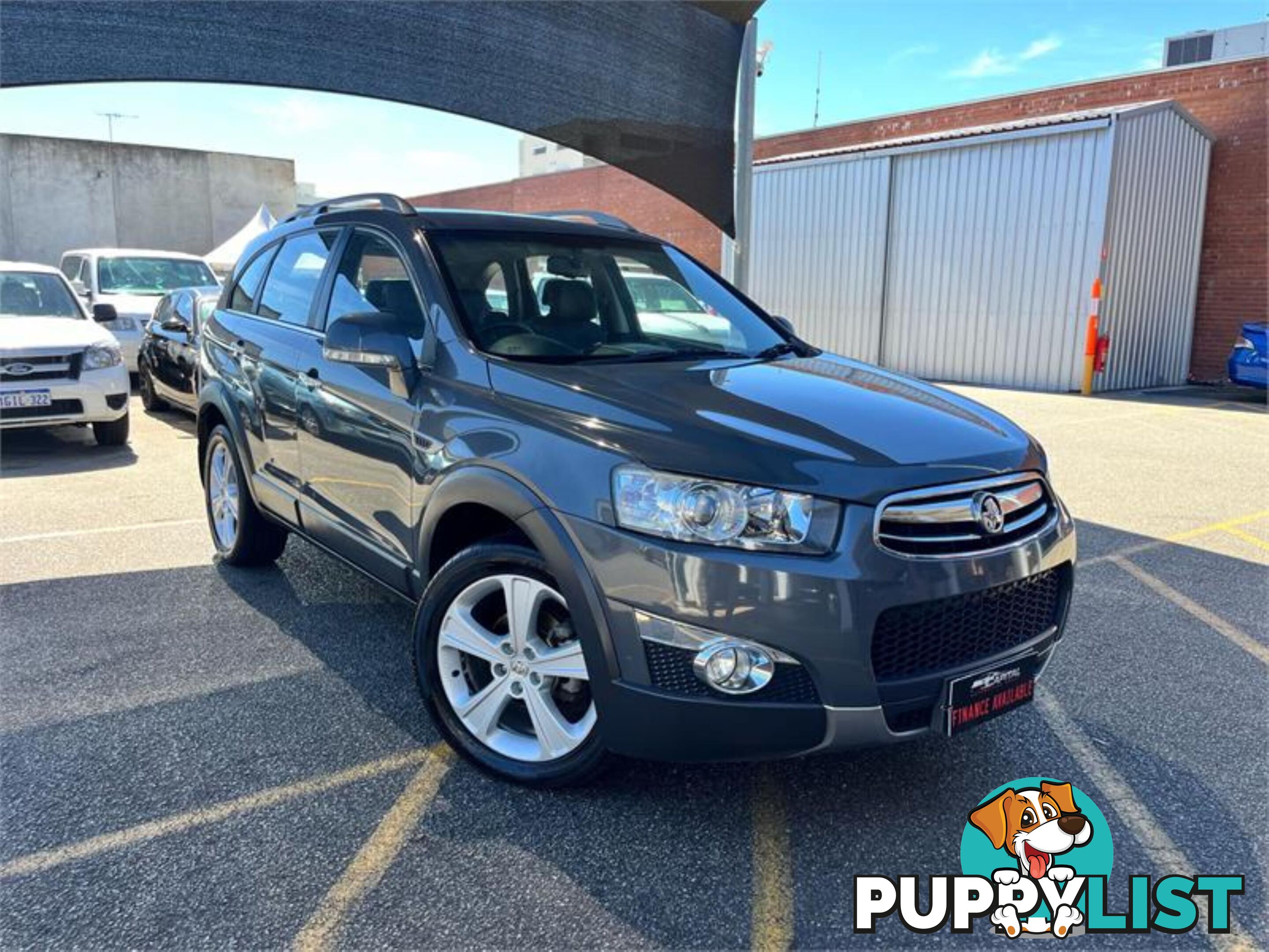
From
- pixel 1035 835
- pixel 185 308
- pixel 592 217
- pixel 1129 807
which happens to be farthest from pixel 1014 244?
pixel 1035 835

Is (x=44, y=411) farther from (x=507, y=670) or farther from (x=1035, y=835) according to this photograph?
(x=1035, y=835)

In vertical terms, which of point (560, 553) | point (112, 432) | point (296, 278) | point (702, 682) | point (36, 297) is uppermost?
point (296, 278)

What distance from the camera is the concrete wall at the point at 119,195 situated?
25.2 metres

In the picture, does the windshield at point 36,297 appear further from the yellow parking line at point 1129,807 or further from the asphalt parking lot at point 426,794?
the yellow parking line at point 1129,807

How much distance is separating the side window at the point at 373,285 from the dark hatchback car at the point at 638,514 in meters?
0.01

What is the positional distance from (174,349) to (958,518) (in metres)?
8.93

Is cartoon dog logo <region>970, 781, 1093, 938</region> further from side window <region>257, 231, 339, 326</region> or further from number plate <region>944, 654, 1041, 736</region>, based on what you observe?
side window <region>257, 231, 339, 326</region>

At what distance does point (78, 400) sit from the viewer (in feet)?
26.1

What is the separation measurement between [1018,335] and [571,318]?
1253 centimetres

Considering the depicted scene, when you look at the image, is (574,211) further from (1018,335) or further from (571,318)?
(1018,335)

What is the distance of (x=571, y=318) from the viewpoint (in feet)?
12.1

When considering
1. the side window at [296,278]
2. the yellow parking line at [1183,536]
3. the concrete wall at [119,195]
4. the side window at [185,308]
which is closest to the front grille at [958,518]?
the side window at [296,278]

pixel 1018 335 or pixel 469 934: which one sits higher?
pixel 1018 335

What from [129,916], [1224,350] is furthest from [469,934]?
[1224,350]
